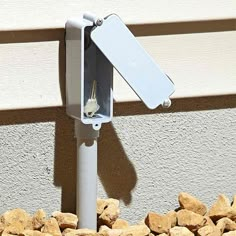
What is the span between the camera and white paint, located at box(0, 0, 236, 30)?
5.74 feet

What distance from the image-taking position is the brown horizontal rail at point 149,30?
1758mm

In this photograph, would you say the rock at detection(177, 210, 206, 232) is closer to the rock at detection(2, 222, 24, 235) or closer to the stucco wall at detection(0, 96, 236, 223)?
the stucco wall at detection(0, 96, 236, 223)

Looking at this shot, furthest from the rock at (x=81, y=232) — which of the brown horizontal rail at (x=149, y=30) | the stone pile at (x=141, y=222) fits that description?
the brown horizontal rail at (x=149, y=30)

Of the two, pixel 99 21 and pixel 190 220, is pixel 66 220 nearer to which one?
pixel 190 220

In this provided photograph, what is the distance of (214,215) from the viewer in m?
1.94

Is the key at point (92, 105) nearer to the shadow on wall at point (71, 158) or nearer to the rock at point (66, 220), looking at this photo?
the shadow on wall at point (71, 158)

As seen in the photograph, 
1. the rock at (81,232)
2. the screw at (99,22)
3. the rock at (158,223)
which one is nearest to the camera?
the screw at (99,22)

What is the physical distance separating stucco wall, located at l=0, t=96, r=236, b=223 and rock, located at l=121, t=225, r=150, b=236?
0.10 m

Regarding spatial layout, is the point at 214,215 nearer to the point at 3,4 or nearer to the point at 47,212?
the point at 47,212

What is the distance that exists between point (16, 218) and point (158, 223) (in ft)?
1.07

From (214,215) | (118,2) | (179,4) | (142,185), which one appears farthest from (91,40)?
(214,215)

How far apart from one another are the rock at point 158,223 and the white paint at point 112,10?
1.48ft

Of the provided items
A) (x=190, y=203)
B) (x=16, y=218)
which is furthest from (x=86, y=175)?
(x=190, y=203)

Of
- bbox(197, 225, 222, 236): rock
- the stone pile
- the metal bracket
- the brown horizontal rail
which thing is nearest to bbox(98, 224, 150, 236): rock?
the stone pile
